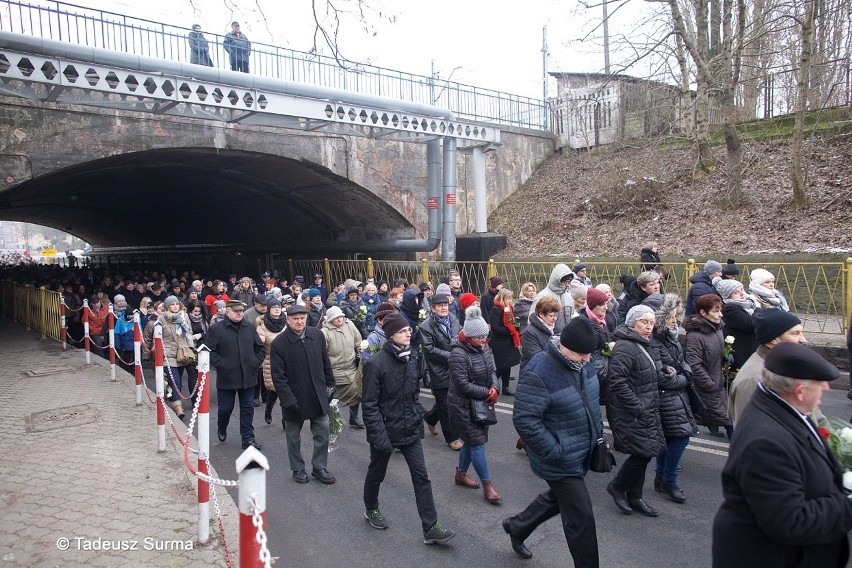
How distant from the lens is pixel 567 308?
722 cm

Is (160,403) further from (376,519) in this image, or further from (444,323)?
(444,323)

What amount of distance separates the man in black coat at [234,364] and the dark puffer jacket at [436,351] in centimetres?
219

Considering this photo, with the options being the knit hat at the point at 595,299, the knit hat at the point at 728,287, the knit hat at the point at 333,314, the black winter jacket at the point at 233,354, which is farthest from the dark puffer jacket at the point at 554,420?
the black winter jacket at the point at 233,354

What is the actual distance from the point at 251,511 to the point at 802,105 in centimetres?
1483

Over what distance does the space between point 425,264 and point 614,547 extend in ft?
40.3

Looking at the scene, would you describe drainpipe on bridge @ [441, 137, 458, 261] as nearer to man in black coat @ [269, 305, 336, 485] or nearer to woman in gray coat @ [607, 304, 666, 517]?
man in black coat @ [269, 305, 336, 485]

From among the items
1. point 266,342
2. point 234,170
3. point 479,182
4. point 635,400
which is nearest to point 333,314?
point 266,342

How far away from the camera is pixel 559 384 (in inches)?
145

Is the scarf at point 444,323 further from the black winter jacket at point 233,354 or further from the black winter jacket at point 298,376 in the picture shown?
the black winter jacket at point 233,354

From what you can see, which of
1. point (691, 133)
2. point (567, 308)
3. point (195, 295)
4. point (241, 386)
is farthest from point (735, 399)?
point (691, 133)

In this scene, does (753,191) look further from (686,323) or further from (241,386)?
(241,386)

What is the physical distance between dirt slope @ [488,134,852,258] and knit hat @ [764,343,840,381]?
1104cm

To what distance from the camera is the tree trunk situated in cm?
1253

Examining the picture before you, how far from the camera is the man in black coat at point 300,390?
5738 millimetres
